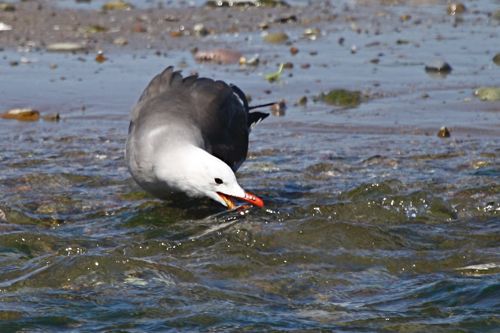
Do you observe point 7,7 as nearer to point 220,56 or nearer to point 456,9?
point 220,56

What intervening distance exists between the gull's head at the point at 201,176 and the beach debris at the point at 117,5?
9.25m

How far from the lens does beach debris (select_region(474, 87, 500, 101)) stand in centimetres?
1022

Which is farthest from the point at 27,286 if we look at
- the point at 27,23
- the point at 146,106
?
the point at 27,23

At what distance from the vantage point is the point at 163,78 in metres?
7.51

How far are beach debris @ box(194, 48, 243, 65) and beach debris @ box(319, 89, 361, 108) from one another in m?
1.94

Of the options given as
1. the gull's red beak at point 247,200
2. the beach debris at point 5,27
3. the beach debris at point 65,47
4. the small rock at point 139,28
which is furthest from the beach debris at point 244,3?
the gull's red beak at point 247,200

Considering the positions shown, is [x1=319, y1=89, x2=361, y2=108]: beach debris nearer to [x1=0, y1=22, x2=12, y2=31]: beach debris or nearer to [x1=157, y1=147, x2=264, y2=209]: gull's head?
[x1=157, y1=147, x2=264, y2=209]: gull's head

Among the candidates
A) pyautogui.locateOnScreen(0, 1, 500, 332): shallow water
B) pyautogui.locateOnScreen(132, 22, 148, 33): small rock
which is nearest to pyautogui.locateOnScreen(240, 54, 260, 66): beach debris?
pyautogui.locateOnScreen(0, 1, 500, 332): shallow water

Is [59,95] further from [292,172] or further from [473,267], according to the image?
[473,267]

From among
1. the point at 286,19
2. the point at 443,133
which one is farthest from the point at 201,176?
the point at 286,19

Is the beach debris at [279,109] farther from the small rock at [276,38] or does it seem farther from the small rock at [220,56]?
the small rock at [276,38]

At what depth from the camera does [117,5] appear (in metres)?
15.5

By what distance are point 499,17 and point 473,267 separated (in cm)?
896

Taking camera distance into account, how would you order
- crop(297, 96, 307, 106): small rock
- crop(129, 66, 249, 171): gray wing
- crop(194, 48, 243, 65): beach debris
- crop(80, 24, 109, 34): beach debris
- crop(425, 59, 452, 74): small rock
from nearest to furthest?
crop(129, 66, 249, 171): gray wing, crop(297, 96, 307, 106): small rock, crop(425, 59, 452, 74): small rock, crop(194, 48, 243, 65): beach debris, crop(80, 24, 109, 34): beach debris
